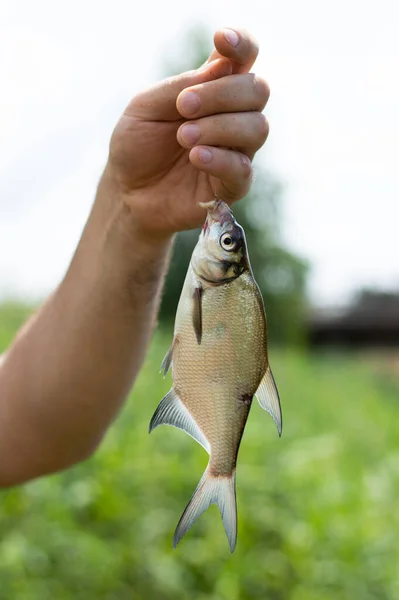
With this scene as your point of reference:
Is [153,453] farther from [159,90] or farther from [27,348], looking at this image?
[159,90]

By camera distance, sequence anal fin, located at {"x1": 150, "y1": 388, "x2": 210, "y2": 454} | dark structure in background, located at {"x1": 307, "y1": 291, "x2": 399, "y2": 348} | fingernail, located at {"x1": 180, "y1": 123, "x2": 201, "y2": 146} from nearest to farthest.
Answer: anal fin, located at {"x1": 150, "y1": 388, "x2": 210, "y2": 454}, fingernail, located at {"x1": 180, "y1": 123, "x2": 201, "y2": 146}, dark structure in background, located at {"x1": 307, "y1": 291, "x2": 399, "y2": 348}

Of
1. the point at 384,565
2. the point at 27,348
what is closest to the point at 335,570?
the point at 384,565

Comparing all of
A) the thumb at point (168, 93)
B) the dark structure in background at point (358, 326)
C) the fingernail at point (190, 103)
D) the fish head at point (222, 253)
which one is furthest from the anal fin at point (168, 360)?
the dark structure in background at point (358, 326)

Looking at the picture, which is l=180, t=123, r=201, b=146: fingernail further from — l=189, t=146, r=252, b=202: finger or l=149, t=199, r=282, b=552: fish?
l=149, t=199, r=282, b=552: fish

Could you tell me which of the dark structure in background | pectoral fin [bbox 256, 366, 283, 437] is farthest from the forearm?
the dark structure in background

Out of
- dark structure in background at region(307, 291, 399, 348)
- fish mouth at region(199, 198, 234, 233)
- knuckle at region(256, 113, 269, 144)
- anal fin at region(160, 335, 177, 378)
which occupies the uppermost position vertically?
knuckle at region(256, 113, 269, 144)

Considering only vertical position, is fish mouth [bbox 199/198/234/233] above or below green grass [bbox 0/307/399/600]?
above

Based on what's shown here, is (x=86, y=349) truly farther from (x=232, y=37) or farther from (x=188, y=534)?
(x=188, y=534)
